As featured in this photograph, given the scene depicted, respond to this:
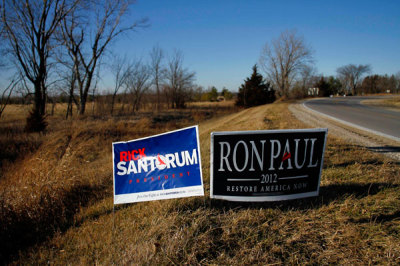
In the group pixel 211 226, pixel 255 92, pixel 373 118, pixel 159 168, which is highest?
pixel 255 92

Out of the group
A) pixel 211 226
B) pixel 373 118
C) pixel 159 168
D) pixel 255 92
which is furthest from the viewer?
pixel 255 92

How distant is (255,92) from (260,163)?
29.8m

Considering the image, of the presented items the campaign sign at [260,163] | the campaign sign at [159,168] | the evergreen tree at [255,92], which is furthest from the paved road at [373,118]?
the evergreen tree at [255,92]

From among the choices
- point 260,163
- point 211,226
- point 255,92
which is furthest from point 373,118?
point 255,92

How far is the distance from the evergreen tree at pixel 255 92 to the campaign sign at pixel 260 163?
29419 millimetres

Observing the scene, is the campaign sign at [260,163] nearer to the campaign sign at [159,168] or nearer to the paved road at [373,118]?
the campaign sign at [159,168]

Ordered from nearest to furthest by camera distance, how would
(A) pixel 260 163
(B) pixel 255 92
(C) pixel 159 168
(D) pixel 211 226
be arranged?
(D) pixel 211 226, (A) pixel 260 163, (C) pixel 159 168, (B) pixel 255 92

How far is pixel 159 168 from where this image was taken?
2836 mm

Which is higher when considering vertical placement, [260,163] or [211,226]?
[260,163]

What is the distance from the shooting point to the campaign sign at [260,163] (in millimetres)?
2535

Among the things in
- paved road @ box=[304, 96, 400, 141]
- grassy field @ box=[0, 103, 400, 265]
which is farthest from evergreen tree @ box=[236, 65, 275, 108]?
grassy field @ box=[0, 103, 400, 265]

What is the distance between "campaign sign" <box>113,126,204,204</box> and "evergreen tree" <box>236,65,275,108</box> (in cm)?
2961

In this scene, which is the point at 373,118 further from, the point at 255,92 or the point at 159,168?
the point at 255,92

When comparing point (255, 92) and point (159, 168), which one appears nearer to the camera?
point (159, 168)
